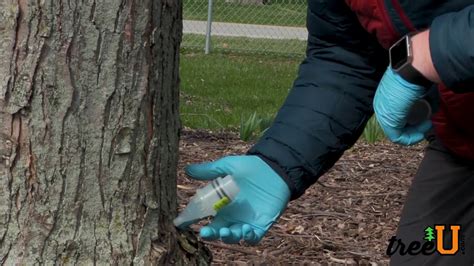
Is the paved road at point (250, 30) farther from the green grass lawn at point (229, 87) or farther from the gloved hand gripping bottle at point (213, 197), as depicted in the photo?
the gloved hand gripping bottle at point (213, 197)

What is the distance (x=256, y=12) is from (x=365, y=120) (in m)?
13.7

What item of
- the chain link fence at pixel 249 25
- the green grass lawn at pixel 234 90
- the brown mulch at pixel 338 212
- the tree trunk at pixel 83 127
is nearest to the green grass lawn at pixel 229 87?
the green grass lawn at pixel 234 90

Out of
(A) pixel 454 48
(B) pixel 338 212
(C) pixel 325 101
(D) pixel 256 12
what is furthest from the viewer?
(D) pixel 256 12

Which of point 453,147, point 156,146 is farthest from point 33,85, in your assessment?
point 453,147

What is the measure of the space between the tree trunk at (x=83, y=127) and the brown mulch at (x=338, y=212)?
1.26 m

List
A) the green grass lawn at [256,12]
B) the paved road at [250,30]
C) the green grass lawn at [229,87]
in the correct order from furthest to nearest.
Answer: the green grass lawn at [256,12]
the paved road at [250,30]
the green grass lawn at [229,87]

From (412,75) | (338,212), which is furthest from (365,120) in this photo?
(338,212)

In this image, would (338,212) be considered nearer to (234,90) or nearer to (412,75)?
(412,75)

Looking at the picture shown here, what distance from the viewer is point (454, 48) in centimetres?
196

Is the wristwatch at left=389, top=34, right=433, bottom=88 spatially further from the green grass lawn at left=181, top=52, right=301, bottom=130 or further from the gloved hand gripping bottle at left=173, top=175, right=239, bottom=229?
the green grass lawn at left=181, top=52, right=301, bottom=130

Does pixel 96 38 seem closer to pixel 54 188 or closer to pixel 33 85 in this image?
pixel 33 85

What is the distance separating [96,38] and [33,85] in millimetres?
174

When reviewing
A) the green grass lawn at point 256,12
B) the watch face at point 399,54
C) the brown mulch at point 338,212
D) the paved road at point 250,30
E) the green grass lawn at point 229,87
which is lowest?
the paved road at point 250,30

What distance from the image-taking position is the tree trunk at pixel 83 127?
2.07m
